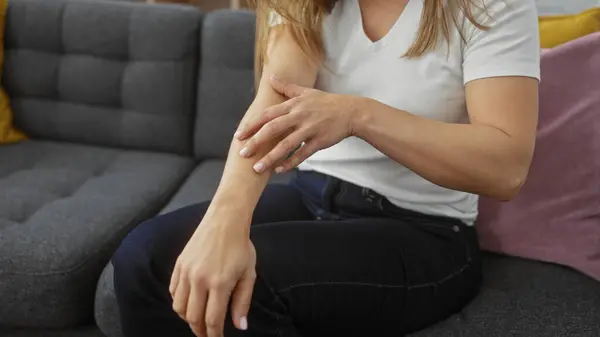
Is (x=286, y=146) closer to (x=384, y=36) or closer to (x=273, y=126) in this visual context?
(x=273, y=126)

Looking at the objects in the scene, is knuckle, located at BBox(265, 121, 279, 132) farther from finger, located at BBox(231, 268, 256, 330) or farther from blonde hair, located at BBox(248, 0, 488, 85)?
blonde hair, located at BBox(248, 0, 488, 85)

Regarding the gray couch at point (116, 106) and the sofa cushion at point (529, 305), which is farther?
the gray couch at point (116, 106)

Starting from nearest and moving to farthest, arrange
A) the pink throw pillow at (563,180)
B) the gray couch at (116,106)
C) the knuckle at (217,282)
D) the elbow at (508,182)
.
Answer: the knuckle at (217,282)
the elbow at (508,182)
the pink throw pillow at (563,180)
the gray couch at (116,106)

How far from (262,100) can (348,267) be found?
0.99ft

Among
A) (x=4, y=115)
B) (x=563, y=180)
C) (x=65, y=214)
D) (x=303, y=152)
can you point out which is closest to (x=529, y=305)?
(x=563, y=180)

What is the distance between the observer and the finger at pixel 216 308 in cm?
73

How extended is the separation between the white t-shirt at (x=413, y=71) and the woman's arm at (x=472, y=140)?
52 mm

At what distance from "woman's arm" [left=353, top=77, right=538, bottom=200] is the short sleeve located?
2 cm

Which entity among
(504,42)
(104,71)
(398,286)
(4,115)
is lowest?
(4,115)

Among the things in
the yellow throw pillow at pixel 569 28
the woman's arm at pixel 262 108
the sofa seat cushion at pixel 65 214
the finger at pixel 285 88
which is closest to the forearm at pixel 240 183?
the woman's arm at pixel 262 108

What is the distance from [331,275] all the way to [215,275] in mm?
202

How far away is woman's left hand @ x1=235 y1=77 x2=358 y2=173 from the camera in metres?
0.79

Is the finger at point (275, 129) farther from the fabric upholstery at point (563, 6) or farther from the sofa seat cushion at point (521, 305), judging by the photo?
the fabric upholstery at point (563, 6)

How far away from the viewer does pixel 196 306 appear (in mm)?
737
